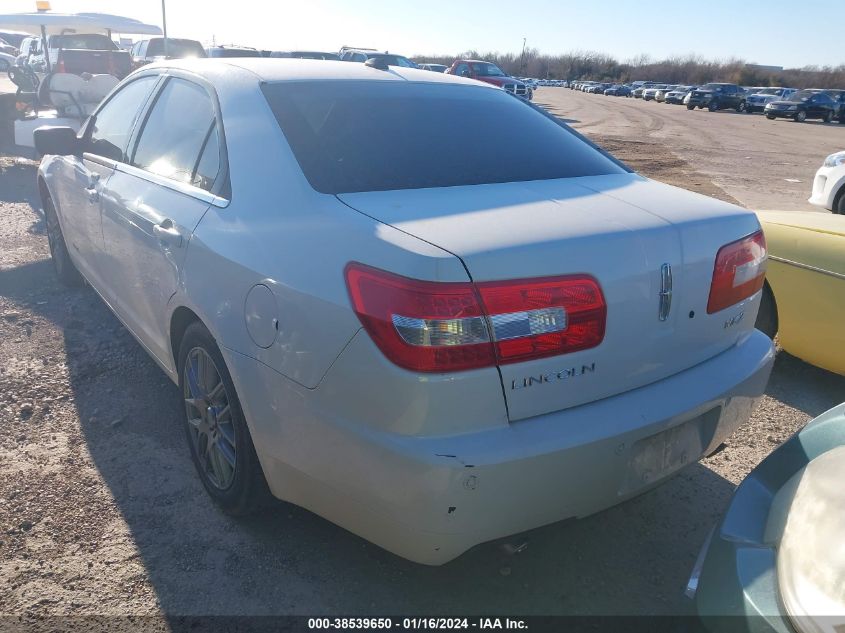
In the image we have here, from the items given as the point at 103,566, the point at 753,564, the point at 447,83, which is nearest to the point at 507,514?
the point at 753,564

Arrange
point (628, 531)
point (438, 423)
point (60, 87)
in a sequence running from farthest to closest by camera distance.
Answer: point (60, 87) < point (628, 531) < point (438, 423)

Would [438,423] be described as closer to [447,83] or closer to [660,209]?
[660,209]

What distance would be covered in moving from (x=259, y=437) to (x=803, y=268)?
10.1 ft

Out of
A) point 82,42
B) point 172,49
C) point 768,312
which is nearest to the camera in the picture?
point 768,312

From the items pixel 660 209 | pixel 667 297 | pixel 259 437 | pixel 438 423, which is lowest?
pixel 259 437

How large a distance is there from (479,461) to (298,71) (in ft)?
6.22

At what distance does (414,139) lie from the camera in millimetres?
2604

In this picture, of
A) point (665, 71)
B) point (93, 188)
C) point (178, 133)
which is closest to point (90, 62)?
point (93, 188)

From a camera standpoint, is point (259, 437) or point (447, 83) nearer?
point (259, 437)

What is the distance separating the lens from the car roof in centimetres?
278

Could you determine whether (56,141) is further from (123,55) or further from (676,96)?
(676,96)

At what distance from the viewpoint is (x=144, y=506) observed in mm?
2760

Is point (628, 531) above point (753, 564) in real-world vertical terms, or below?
below

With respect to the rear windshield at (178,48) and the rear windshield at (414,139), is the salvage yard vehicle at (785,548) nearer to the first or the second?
the rear windshield at (414,139)
